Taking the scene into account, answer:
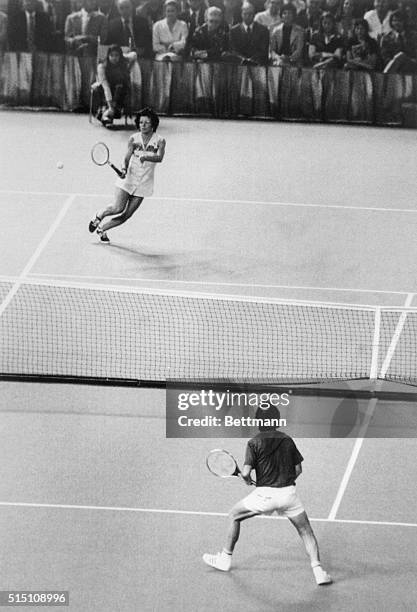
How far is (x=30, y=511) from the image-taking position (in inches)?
410

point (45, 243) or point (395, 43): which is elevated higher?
point (395, 43)

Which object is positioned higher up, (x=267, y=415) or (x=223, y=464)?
(x=267, y=415)

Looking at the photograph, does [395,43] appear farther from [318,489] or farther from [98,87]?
[318,489]

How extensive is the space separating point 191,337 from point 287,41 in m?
8.72

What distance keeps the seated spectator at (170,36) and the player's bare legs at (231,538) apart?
42.6ft

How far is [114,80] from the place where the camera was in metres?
21.3

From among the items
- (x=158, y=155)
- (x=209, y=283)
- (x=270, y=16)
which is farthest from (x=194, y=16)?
(x=209, y=283)

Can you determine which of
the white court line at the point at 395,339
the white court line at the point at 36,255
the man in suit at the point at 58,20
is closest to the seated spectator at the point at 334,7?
the man in suit at the point at 58,20

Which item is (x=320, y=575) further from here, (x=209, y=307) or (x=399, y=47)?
(x=399, y=47)

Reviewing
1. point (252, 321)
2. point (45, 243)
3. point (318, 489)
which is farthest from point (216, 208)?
point (318, 489)

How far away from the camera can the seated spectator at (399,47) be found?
2114cm

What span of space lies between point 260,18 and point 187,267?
6665 mm

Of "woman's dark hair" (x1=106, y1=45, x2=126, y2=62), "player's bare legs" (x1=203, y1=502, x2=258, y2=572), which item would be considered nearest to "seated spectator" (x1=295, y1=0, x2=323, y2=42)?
"woman's dark hair" (x1=106, y1=45, x2=126, y2=62)

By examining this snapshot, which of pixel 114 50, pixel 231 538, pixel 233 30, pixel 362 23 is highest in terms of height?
pixel 362 23
